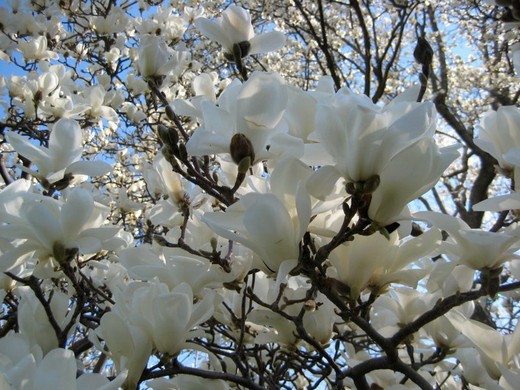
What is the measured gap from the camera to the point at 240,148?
25.3 inches

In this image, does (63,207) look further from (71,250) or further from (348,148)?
(348,148)

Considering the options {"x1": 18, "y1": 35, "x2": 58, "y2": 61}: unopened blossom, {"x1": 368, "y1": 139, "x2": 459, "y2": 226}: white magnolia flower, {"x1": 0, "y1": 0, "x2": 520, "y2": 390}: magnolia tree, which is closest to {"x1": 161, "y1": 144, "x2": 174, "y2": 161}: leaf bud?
{"x1": 0, "y1": 0, "x2": 520, "y2": 390}: magnolia tree

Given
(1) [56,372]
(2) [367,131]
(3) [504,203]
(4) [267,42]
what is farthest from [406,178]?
(4) [267,42]

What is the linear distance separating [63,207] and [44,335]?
225 mm

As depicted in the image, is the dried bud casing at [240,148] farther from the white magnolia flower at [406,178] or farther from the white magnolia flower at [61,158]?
the white magnolia flower at [61,158]

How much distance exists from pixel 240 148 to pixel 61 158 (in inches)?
20.4

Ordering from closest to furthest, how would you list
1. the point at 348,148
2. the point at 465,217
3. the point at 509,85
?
the point at 348,148
the point at 465,217
the point at 509,85

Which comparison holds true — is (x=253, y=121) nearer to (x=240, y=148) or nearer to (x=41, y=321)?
(x=240, y=148)

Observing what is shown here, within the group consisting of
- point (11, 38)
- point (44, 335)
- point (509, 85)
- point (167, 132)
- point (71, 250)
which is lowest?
A: point (44, 335)

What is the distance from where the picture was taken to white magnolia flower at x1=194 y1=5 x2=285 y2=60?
40.3 inches

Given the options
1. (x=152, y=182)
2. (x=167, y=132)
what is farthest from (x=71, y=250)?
(x=152, y=182)

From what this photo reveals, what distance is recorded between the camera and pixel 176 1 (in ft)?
13.5

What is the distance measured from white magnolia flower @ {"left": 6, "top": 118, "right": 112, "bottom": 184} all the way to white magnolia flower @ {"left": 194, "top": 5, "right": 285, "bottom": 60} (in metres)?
0.35

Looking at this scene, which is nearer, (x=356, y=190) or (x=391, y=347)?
(x=356, y=190)
